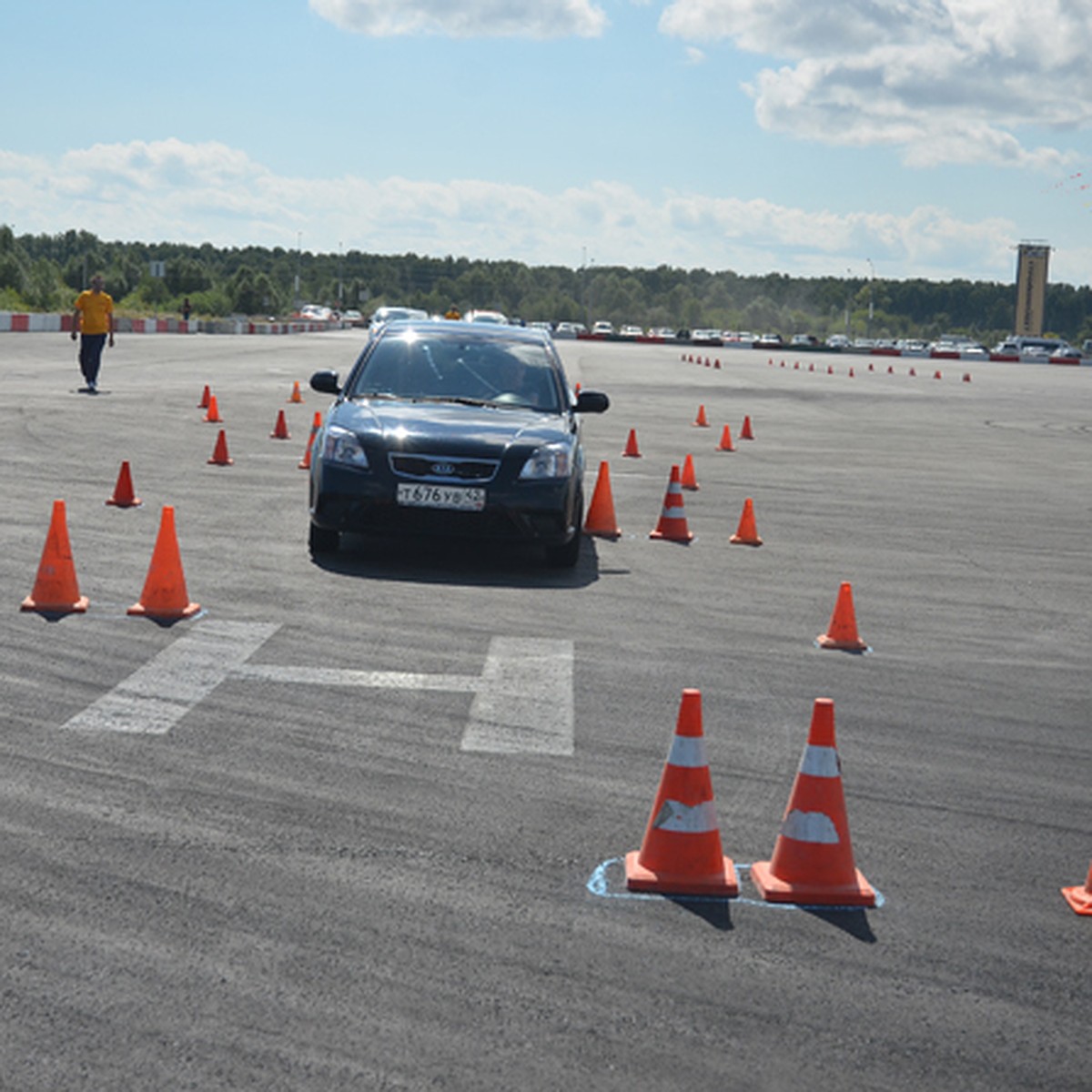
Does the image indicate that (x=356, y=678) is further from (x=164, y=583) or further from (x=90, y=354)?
(x=90, y=354)

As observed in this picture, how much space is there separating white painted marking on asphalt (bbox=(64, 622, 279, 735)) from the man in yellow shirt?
1772 cm

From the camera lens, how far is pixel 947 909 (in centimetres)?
492

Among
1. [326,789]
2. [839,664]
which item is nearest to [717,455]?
[839,664]

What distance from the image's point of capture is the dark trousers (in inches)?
1045

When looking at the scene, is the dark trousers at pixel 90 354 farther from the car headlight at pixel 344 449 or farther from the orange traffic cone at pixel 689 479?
the car headlight at pixel 344 449

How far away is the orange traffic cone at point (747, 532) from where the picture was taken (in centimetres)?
1309

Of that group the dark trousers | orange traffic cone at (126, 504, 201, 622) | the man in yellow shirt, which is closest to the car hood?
orange traffic cone at (126, 504, 201, 622)

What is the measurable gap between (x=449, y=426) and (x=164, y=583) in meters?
2.75

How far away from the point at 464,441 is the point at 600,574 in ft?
4.28

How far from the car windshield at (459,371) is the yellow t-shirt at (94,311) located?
1435 cm

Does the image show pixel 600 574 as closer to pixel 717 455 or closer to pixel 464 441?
pixel 464 441

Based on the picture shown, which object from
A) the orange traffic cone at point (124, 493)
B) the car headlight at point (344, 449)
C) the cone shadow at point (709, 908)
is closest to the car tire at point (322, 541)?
the car headlight at point (344, 449)

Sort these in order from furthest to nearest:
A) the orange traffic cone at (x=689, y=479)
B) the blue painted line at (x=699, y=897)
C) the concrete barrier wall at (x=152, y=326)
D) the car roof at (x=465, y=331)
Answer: the concrete barrier wall at (x=152, y=326) < the orange traffic cone at (x=689, y=479) < the car roof at (x=465, y=331) < the blue painted line at (x=699, y=897)

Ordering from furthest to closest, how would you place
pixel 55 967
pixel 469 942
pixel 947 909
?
1. pixel 947 909
2. pixel 469 942
3. pixel 55 967
